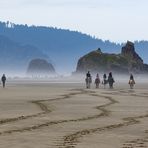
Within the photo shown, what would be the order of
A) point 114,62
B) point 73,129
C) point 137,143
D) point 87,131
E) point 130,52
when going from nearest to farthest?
point 137,143, point 87,131, point 73,129, point 130,52, point 114,62

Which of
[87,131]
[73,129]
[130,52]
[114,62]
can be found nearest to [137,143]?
[87,131]

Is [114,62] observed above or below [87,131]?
above

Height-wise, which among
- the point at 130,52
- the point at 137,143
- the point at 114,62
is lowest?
the point at 137,143

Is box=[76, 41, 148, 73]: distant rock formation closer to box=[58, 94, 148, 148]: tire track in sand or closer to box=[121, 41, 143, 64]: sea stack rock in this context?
box=[121, 41, 143, 64]: sea stack rock

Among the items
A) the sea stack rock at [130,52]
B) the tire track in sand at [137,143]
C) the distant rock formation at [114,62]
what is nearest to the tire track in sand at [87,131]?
the tire track in sand at [137,143]

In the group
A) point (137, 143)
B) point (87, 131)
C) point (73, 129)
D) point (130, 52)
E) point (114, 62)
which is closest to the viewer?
point (137, 143)

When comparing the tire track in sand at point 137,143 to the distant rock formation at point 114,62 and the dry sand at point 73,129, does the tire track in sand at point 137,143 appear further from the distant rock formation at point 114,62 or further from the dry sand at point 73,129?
the distant rock formation at point 114,62

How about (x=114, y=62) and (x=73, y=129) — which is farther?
(x=114, y=62)

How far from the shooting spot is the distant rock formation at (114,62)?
578 ft

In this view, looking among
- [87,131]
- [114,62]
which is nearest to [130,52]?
[114,62]

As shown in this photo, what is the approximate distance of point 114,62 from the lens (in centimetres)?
17925

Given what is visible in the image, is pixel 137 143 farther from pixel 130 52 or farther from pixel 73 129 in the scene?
pixel 130 52

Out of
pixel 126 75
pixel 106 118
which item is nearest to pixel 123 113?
pixel 106 118

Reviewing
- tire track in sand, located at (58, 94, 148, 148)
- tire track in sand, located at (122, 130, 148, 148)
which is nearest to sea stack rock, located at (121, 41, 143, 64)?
tire track in sand, located at (58, 94, 148, 148)
